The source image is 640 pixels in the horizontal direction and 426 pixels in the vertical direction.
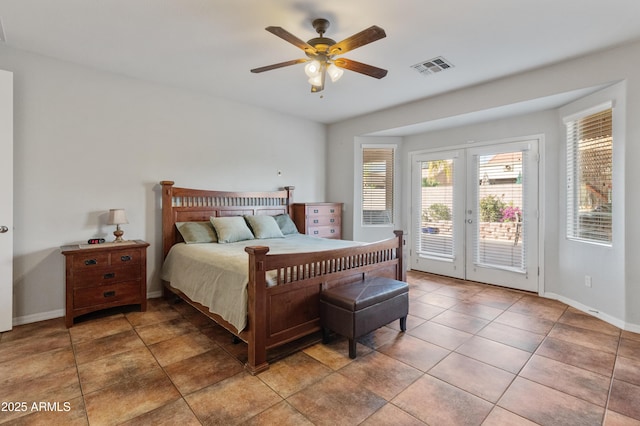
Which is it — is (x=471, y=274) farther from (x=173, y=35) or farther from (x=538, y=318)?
(x=173, y=35)

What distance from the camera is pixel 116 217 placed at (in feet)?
11.3

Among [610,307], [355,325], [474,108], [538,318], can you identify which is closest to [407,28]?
[474,108]

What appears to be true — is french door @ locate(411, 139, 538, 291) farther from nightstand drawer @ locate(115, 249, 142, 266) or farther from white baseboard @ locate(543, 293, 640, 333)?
nightstand drawer @ locate(115, 249, 142, 266)

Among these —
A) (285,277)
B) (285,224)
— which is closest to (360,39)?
(285,277)

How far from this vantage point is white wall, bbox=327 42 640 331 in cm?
300

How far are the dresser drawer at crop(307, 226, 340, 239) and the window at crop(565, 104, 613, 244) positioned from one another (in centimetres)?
339

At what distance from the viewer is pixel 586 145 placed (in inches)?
143

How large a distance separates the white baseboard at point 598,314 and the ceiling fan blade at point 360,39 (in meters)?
3.62

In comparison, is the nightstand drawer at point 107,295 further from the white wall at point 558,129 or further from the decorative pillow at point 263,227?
the white wall at point 558,129

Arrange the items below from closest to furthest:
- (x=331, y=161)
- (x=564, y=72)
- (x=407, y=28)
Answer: (x=407, y=28) < (x=564, y=72) < (x=331, y=161)

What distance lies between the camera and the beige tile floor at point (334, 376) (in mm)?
1843

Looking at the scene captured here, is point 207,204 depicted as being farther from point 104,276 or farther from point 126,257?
point 104,276

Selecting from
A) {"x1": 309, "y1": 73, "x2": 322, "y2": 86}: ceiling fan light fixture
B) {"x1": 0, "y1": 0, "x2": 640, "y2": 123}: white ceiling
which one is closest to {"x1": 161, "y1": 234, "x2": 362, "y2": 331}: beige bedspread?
{"x1": 309, "y1": 73, "x2": 322, "y2": 86}: ceiling fan light fixture

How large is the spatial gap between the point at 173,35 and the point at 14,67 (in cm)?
180
